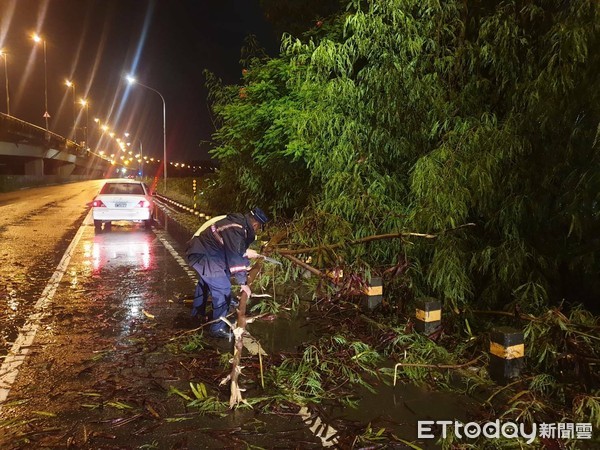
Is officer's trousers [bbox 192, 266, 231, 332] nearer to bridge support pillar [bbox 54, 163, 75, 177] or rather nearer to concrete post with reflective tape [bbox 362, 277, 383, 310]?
concrete post with reflective tape [bbox 362, 277, 383, 310]

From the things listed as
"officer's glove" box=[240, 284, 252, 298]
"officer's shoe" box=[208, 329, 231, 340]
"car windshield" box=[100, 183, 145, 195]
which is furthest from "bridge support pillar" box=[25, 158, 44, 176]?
"officer's glove" box=[240, 284, 252, 298]

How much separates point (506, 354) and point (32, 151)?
52.1 m

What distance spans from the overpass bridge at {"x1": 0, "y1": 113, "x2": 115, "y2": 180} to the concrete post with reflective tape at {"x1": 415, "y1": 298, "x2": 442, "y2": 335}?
3700 cm

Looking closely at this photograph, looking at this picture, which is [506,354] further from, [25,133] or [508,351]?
[25,133]

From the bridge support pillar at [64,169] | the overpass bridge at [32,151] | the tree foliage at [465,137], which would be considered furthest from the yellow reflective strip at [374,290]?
the bridge support pillar at [64,169]

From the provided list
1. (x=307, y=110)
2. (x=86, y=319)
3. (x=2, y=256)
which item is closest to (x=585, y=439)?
(x=86, y=319)

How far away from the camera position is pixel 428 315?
18.5ft

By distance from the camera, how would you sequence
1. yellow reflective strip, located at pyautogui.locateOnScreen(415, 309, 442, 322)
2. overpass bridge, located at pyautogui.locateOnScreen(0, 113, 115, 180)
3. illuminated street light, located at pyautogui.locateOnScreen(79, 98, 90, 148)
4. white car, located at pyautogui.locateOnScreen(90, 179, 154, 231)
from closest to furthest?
yellow reflective strip, located at pyautogui.locateOnScreen(415, 309, 442, 322)
white car, located at pyautogui.locateOnScreen(90, 179, 154, 231)
overpass bridge, located at pyautogui.locateOnScreen(0, 113, 115, 180)
illuminated street light, located at pyautogui.locateOnScreen(79, 98, 90, 148)

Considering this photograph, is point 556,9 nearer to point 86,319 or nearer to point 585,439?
point 585,439

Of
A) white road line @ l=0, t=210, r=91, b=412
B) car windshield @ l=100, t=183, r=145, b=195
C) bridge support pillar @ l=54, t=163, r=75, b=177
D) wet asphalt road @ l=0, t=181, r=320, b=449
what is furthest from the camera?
bridge support pillar @ l=54, t=163, r=75, b=177

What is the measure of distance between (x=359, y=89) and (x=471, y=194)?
8.83 feet

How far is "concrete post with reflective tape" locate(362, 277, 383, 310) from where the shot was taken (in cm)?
665

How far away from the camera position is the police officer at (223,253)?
5.68 metres

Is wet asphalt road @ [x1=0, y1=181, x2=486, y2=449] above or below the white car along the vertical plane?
below
